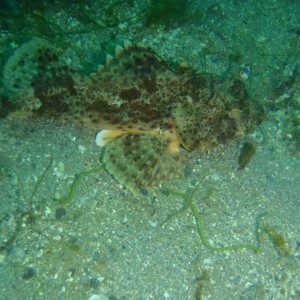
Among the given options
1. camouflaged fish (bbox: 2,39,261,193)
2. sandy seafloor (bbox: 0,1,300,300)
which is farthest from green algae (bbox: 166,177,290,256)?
camouflaged fish (bbox: 2,39,261,193)

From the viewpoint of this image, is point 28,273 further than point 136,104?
No

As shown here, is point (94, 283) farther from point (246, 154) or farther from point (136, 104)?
point (246, 154)

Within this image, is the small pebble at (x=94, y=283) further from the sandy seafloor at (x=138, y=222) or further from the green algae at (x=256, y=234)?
the green algae at (x=256, y=234)

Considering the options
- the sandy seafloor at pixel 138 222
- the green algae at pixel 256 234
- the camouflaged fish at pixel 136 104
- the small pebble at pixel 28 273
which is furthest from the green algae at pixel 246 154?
the small pebble at pixel 28 273

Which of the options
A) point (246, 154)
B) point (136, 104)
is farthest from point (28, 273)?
point (246, 154)

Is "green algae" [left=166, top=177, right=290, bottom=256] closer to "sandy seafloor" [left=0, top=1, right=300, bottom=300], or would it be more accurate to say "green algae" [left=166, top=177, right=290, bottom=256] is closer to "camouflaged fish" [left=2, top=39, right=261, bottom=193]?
"sandy seafloor" [left=0, top=1, right=300, bottom=300]

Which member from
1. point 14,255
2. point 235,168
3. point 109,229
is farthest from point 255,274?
point 14,255
